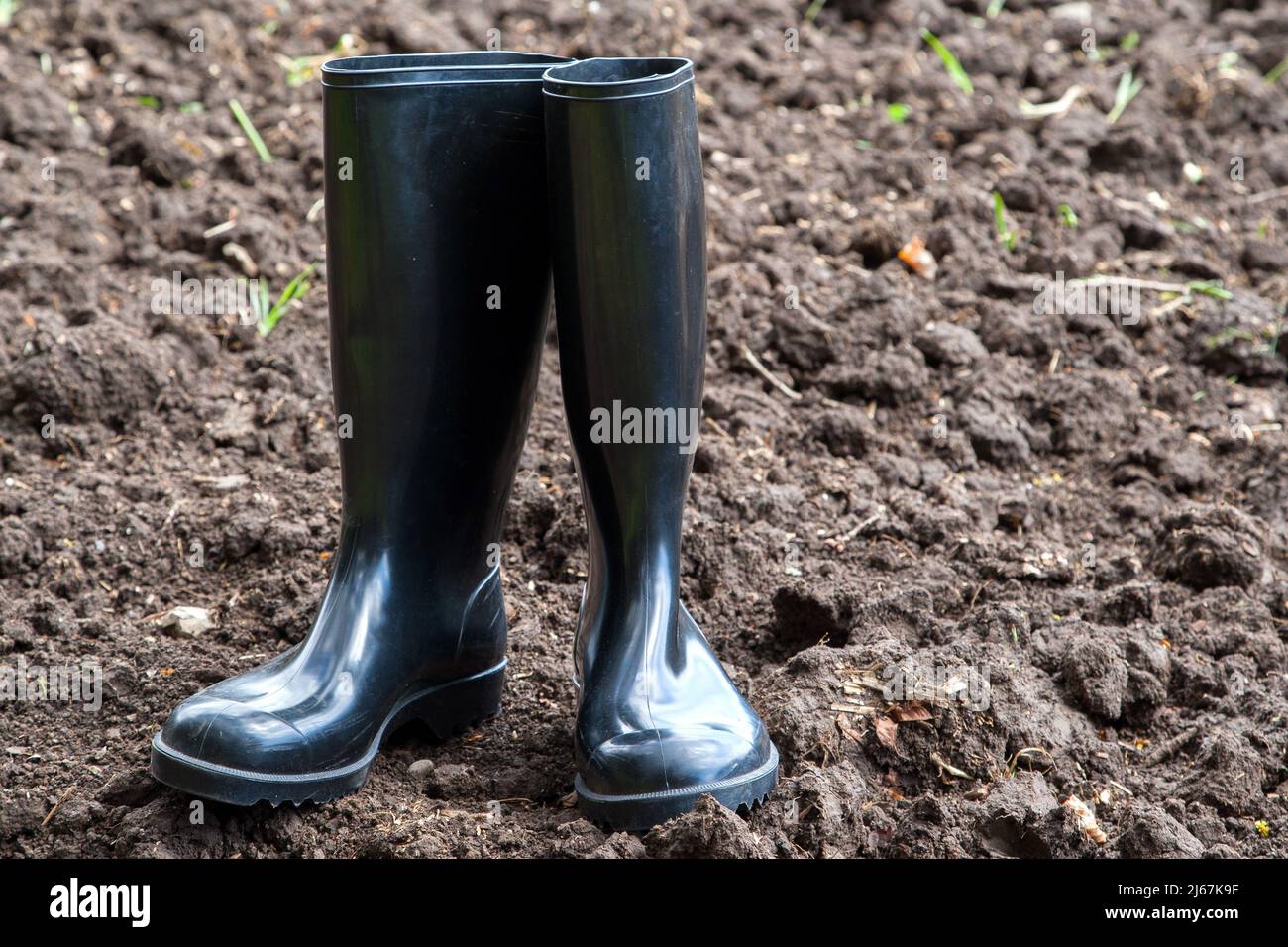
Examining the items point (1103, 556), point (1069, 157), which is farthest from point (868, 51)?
point (1103, 556)

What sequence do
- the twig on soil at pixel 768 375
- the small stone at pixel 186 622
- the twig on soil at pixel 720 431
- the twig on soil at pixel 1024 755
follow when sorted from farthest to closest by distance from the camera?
the twig on soil at pixel 768 375 < the twig on soil at pixel 720 431 < the small stone at pixel 186 622 < the twig on soil at pixel 1024 755

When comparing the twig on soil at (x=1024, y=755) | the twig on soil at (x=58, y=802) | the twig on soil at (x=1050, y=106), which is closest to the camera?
the twig on soil at (x=58, y=802)

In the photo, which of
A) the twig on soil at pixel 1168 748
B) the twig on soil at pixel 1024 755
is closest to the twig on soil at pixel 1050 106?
the twig on soil at pixel 1168 748

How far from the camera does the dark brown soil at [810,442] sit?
1.68 meters

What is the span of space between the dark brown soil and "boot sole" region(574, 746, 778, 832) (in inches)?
1.2

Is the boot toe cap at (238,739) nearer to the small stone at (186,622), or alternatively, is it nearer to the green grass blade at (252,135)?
the small stone at (186,622)

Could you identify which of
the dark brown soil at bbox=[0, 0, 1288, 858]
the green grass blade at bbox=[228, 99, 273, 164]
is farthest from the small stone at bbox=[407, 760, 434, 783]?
the green grass blade at bbox=[228, 99, 273, 164]

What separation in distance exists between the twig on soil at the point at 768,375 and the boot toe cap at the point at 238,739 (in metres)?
1.38

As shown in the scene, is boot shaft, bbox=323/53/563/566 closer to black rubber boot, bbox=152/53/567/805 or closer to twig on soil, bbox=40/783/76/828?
black rubber boot, bbox=152/53/567/805

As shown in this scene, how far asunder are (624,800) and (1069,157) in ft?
8.38

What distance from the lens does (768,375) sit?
107 inches

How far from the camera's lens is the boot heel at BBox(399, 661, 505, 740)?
1.73 meters

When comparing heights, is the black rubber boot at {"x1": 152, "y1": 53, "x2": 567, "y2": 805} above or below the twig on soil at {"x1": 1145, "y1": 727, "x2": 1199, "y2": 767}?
above
